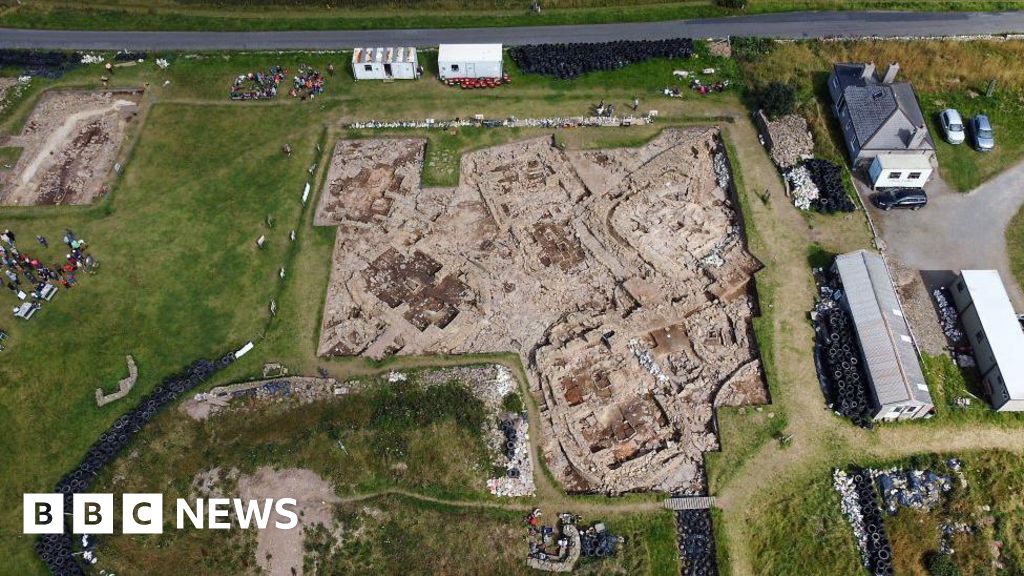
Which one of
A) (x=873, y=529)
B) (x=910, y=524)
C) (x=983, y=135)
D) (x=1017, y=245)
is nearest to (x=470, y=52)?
(x=983, y=135)

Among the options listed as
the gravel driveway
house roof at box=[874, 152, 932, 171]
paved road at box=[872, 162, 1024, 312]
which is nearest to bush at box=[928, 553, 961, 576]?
the gravel driveway

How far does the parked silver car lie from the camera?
57031mm

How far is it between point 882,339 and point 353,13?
62.4 meters

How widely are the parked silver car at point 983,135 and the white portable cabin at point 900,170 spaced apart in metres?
6.72

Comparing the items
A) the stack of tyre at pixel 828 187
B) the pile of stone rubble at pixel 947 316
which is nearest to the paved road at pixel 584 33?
the stack of tyre at pixel 828 187

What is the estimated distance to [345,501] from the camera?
134ft

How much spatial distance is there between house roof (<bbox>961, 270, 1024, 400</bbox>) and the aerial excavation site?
234 millimetres

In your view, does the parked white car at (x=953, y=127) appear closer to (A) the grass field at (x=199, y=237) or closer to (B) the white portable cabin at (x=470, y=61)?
(A) the grass field at (x=199, y=237)

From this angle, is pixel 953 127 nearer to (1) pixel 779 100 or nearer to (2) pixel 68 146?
(1) pixel 779 100

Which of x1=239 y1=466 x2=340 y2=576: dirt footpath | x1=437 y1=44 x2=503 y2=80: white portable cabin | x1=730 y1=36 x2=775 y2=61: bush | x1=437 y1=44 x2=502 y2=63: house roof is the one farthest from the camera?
x1=730 y1=36 x2=775 y2=61: bush

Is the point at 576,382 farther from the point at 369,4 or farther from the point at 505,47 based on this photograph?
the point at 369,4

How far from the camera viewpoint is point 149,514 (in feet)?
134

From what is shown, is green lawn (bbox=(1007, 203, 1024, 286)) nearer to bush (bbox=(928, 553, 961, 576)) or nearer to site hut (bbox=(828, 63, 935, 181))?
site hut (bbox=(828, 63, 935, 181))

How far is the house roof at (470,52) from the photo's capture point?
6347 cm
